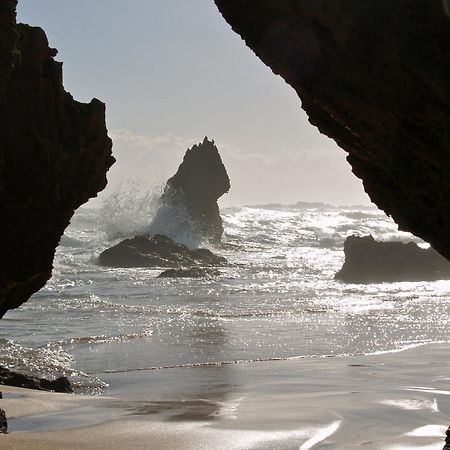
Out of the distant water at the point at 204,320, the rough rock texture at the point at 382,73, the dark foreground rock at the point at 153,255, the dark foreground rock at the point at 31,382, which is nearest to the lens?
the rough rock texture at the point at 382,73

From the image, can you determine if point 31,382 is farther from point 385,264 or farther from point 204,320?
point 385,264

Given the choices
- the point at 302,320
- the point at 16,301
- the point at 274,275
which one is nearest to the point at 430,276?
the point at 274,275

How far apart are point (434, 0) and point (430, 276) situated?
87.1ft

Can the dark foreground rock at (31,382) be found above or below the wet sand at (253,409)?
above

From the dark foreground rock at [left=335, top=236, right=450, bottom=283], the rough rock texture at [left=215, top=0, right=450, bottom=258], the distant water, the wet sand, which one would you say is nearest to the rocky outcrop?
the distant water

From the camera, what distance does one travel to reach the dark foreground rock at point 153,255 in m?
35.1

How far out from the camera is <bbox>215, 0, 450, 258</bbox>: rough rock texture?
442 cm

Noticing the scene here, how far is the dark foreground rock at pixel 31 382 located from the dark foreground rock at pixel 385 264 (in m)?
20.3

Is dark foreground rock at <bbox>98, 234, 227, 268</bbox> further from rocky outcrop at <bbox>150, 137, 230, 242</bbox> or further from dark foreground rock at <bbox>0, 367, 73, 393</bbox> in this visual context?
dark foreground rock at <bbox>0, 367, 73, 393</bbox>

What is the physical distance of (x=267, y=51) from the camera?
5.38 m

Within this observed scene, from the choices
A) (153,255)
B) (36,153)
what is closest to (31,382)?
(36,153)

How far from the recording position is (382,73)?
15.1ft

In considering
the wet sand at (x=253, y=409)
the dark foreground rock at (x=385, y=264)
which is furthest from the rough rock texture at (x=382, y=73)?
the dark foreground rock at (x=385, y=264)

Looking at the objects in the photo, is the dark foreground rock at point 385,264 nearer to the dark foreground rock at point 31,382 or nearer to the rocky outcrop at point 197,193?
the dark foreground rock at point 31,382
